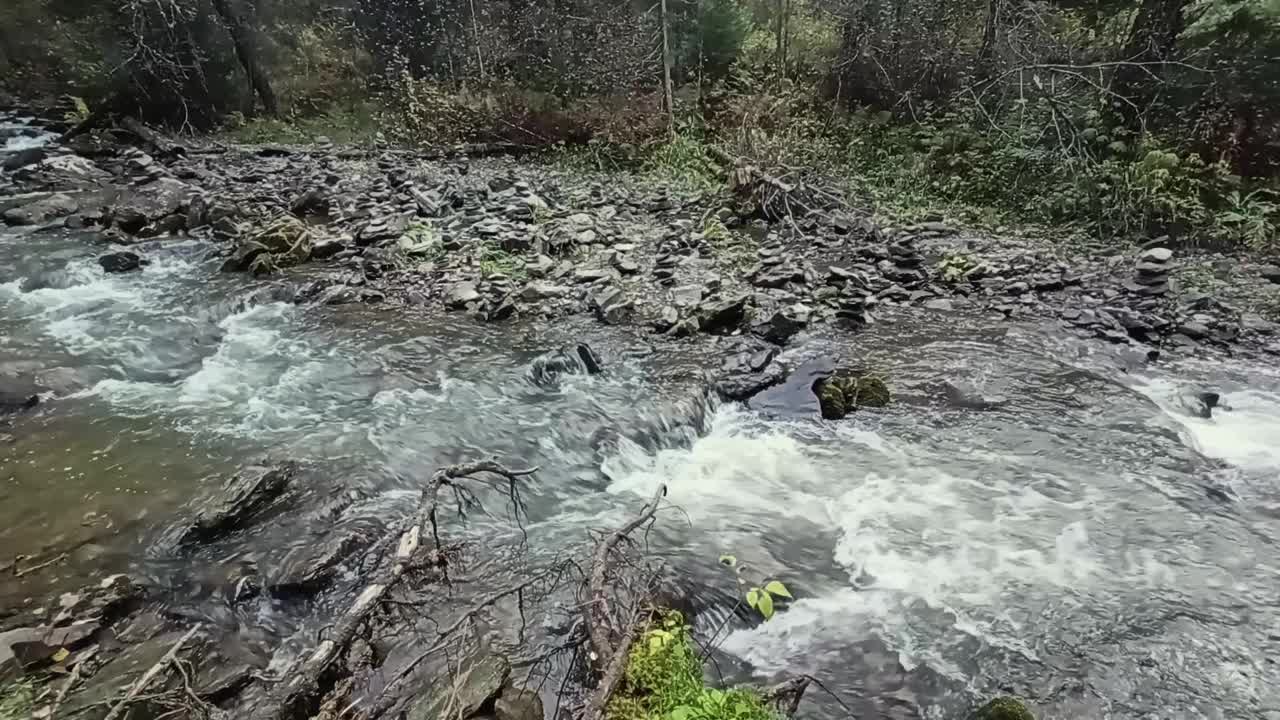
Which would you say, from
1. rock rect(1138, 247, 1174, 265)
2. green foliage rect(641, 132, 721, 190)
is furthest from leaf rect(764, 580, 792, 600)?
green foliage rect(641, 132, 721, 190)

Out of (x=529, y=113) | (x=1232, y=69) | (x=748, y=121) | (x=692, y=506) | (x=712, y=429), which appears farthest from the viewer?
(x=529, y=113)

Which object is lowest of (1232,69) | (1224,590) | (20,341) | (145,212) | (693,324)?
(1224,590)

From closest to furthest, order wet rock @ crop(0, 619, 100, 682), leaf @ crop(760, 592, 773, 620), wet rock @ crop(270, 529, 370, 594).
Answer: wet rock @ crop(0, 619, 100, 682)
leaf @ crop(760, 592, 773, 620)
wet rock @ crop(270, 529, 370, 594)

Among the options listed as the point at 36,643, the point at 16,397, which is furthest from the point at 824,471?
the point at 16,397

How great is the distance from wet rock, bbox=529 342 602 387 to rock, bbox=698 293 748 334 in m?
1.50

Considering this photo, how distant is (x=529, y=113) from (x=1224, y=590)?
1530cm

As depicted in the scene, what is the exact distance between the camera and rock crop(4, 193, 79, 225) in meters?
11.9

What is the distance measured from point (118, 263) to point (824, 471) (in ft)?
34.8

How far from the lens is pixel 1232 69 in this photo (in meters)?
10.0

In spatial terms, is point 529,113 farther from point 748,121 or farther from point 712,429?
point 712,429

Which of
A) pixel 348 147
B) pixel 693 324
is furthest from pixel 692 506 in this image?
pixel 348 147

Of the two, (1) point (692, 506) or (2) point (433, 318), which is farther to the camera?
(2) point (433, 318)

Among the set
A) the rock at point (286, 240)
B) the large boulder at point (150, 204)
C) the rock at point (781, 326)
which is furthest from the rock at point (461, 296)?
the large boulder at point (150, 204)

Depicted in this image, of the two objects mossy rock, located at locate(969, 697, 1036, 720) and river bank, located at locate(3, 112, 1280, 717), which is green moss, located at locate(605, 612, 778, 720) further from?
mossy rock, located at locate(969, 697, 1036, 720)
